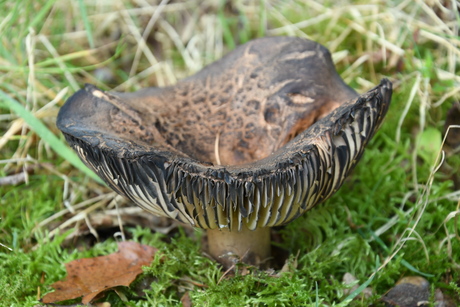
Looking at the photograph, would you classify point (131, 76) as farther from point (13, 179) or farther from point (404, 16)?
point (404, 16)

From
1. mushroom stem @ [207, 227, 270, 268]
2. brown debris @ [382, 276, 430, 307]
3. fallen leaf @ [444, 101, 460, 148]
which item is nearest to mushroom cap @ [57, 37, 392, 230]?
mushroom stem @ [207, 227, 270, 268]

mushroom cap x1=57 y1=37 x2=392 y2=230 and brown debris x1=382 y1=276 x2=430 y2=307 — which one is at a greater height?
mushroom cap x1=57 y1=37 x2=392 y2=230

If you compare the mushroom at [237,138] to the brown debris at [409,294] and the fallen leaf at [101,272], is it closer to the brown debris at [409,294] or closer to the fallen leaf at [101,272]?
the fallen leaf at [101,272]

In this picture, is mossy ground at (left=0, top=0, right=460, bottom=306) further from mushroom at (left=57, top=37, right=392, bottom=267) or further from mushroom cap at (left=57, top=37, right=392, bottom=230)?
mushroom cap at (left=57, top=37, right=392, bottom=230)

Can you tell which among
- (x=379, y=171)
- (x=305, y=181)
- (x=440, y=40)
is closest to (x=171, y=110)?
(x=305, y=181)

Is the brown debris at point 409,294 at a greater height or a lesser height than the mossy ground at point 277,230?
lesser

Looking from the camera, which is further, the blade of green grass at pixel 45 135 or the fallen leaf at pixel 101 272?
the blade of green grass at pixel 45 135

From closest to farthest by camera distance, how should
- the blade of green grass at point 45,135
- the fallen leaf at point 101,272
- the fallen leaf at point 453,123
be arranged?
1. the fallen leaf at point 101,272
2. the blade of green grass at point 45,135
3. the fallen leaf at point 453,123

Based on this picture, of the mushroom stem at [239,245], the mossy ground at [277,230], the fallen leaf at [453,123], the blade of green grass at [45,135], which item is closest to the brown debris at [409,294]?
the mossy ground at [277,230]
